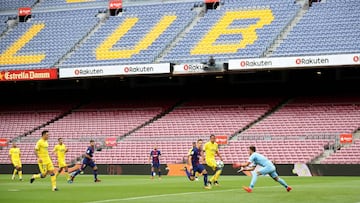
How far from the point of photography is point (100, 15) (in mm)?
61375

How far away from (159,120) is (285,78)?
31.3 feet

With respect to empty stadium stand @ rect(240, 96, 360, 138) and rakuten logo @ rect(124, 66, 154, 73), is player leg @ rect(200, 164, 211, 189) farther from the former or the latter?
rakuten logo @ rect(124, 66, 154, 73)

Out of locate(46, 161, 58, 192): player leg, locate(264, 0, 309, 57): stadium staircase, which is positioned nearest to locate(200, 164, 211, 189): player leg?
locate(46, 161, 58, 192): player leg

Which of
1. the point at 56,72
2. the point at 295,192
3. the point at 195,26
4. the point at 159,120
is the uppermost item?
the point at 195,26

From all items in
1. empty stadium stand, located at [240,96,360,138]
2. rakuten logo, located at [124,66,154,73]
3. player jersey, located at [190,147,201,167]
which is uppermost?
rakuten logo, located at [124,66,154,73]

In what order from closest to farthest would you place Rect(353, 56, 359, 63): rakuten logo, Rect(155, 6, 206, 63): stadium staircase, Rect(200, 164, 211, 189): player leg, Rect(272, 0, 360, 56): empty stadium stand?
Rect(200, 164, 211, 189): player leg < Rect(353, 56, 359, 63): rakuten logo < Rect(272, 0, 360, 56): empty stadium stand < Rect(155, 6, 206, 63): stadium staircase

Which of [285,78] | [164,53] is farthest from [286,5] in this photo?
[164,53]

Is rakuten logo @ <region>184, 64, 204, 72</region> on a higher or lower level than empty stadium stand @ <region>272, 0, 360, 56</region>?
lower

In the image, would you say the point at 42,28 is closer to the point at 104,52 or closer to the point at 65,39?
the point at 65,39

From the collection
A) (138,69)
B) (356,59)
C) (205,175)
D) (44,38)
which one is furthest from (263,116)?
(205,175)

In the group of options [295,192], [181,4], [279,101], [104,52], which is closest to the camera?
[295,192]

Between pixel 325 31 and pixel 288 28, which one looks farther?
pixel 288 28

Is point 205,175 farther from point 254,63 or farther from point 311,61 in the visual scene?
point 254,63

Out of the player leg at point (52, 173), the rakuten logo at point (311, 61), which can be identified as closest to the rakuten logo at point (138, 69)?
the rakuten logo at point (311, 61)
